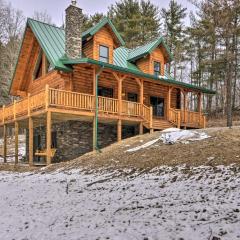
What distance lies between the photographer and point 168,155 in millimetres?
12367

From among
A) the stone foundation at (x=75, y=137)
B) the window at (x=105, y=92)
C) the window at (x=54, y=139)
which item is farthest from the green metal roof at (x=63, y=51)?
the window at (x=54, y=139)

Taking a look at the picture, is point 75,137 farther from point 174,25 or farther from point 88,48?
point 174,25

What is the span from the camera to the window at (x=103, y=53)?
22219 mm

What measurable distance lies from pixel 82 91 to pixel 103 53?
10.7 ft

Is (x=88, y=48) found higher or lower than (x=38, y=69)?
higher

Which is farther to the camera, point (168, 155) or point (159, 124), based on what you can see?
point (159, 124)

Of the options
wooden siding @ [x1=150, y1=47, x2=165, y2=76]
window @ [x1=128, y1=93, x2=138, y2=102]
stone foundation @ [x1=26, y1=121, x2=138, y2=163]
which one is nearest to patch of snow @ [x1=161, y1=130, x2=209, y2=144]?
stone foundation @ [x1=26, y1=121, x2=138, y2=163]

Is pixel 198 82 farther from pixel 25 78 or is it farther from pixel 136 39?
pixel 25 78

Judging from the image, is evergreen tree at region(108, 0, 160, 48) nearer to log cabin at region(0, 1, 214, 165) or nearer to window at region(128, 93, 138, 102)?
log cabin at region(0, 1, 214, 165)

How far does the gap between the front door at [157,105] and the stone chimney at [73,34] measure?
676 cm

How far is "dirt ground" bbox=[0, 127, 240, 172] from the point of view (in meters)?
10.7

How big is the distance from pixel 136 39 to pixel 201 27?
25.8ft

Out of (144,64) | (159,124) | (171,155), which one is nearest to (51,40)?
(144,64)

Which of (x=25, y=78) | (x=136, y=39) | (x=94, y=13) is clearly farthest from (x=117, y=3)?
(x=25, y=78)
